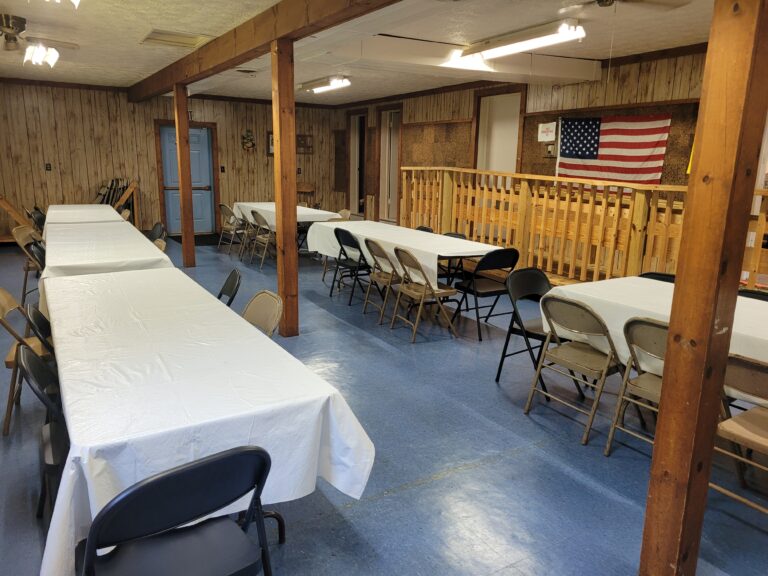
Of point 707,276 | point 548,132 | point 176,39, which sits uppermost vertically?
point 176,39

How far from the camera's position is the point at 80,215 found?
24.1ft

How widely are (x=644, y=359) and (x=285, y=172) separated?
10.2 feet

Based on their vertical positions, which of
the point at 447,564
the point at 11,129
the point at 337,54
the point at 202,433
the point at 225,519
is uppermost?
the point at 337,54

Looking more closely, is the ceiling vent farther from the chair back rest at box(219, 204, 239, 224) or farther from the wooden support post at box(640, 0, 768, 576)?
the wooden support post at box(640, 0, 768, 576)

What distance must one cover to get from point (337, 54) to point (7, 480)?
5.05 metres

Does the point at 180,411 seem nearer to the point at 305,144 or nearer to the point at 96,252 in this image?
the point at 96,252

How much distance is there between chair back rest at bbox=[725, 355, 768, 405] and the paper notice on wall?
5.65 metres

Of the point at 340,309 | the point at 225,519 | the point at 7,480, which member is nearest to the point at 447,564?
the point at 225,519

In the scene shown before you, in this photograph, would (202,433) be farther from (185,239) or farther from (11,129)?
(11,129)

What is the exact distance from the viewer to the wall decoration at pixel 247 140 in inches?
456

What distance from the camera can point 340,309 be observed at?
5.75m

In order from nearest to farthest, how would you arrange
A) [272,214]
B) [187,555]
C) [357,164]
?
1. [187,555]
2. [272,214]
3. [357,164]

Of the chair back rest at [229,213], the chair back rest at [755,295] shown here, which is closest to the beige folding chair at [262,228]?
the chair back rest at [229,213]

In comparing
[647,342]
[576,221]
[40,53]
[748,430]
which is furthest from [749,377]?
[40,53]
